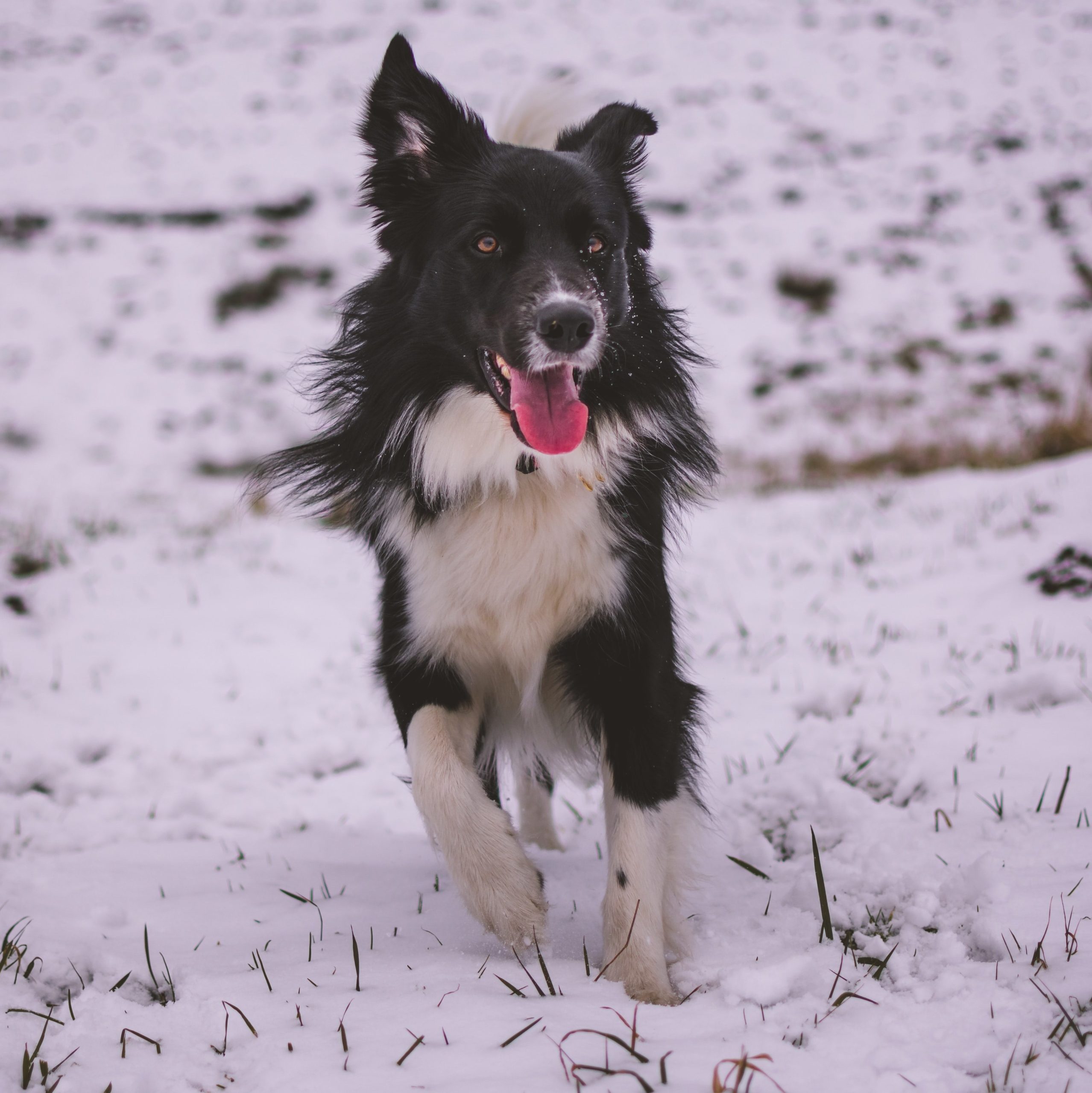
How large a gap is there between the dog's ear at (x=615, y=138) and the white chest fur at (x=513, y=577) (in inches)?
44.9

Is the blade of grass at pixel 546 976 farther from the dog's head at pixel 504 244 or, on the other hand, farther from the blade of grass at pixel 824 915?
the dog's head at pixel 504 244

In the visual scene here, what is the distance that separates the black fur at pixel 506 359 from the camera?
2.43 m

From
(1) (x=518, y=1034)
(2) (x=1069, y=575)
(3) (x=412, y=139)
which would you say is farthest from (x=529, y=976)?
(2) (x=1069, y=575)

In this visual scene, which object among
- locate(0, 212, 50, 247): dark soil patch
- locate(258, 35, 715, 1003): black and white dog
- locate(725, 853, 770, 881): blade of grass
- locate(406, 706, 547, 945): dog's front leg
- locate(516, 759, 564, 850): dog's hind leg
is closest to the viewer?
locate(406, 706, 547, 945): dog's front leg

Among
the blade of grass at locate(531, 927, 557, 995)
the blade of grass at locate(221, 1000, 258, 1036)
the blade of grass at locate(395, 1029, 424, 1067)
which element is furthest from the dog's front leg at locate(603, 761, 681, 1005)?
the blade of grass at locate(221, 1000, 258, 1036)

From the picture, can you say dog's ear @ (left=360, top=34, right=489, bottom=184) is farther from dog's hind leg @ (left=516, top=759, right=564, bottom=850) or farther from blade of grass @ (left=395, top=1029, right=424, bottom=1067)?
blade of grass @ (left=395, top=1029, right=424, bottom=1067)

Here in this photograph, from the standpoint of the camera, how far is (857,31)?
86.6 feet

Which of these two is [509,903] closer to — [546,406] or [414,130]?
[546,406]

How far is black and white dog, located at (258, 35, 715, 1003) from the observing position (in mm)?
2336

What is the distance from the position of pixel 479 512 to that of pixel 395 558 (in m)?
0.31

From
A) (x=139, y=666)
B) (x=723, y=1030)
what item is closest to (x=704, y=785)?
(x=723, y=1030)

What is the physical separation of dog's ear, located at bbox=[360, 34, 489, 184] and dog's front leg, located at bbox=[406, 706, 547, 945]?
168cm

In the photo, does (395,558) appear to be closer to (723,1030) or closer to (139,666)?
(723,1030)

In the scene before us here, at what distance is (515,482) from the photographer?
8.31 ft
